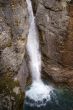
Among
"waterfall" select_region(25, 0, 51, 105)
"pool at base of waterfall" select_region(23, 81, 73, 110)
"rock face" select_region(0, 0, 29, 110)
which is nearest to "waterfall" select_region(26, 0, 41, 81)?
"waterfall" select_region(25, 0, 51, 105)

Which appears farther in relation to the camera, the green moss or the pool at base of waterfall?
the pool at base of waterfall

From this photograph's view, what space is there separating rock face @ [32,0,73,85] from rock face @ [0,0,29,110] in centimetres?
266

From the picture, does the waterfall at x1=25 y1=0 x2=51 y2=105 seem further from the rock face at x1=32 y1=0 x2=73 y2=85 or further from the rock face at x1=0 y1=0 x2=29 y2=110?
the rock face at x1=0 y1=0 x2=29 y2=110

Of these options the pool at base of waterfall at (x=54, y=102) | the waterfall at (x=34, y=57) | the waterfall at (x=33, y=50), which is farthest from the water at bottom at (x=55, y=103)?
the waterfall at (x=33, y=50)

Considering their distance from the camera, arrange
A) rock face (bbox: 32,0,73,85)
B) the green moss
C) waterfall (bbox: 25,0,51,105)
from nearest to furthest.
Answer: the green moss, rock face (bbox: 32,0,73,85), waterfall (bbox: 25,0,51,105)

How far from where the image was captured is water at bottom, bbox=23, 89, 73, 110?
11.2 meters

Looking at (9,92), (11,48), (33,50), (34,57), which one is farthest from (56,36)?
(9,92)

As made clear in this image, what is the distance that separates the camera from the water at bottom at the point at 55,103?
1123 cm

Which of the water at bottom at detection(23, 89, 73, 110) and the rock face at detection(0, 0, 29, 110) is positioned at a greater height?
the rock face at detection(0, 0, 29, 110)

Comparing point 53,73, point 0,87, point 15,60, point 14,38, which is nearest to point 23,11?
point 14,38

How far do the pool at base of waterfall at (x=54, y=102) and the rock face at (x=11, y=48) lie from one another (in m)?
2.18

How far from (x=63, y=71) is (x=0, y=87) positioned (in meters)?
4.65

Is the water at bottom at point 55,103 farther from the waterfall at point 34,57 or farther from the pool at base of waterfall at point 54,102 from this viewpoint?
the waterfall at point 34,57

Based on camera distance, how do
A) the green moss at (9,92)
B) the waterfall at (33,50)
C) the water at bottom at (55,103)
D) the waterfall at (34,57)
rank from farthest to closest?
1. the waterfall at (33,50)
2. the waterfall at (34,57)
3. the water at bottom at (55,103)
4. the green moss at (9,92)
